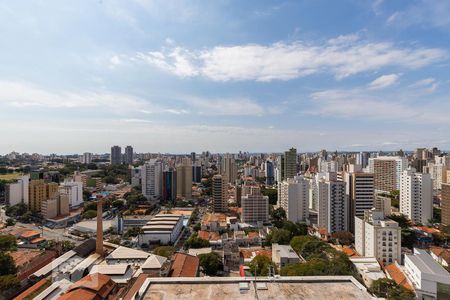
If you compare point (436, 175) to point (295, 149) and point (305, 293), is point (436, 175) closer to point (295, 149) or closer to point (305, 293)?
point (295, 149)

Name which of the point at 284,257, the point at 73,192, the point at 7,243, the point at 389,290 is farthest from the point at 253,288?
the point at 73,192

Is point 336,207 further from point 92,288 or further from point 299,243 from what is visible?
point 92,288

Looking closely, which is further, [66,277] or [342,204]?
[342,204]

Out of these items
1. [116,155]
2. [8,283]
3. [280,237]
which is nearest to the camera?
[8,283]

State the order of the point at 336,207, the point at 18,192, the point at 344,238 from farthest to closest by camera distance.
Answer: the point at 18,192 < the point at 336,207 < the point at 344,238

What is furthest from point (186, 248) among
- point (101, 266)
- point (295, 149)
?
point (295, 149)

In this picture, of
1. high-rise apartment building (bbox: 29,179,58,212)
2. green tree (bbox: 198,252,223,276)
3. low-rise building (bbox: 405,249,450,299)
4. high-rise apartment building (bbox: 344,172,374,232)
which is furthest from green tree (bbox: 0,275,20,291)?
high-rise apartment building (bbox: 344,172,374,232)
